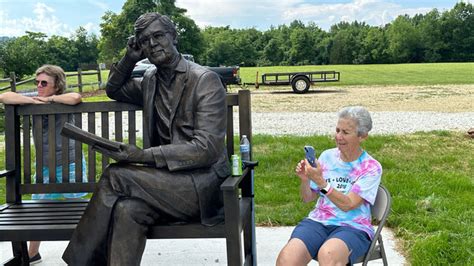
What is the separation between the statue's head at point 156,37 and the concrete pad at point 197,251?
4.95 feet

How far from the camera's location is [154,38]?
3182mm

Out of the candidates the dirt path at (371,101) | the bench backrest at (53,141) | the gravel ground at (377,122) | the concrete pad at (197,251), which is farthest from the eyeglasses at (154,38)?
the dirt path at (371,101)

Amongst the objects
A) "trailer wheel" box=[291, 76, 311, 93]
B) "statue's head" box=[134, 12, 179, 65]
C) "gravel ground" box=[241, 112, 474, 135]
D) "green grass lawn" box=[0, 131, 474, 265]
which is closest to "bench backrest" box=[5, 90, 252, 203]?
"statue's head" box=[134, 12, 179, 65]

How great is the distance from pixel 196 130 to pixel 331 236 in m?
0.87

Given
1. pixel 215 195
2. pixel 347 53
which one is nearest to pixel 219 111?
pixel 215 195

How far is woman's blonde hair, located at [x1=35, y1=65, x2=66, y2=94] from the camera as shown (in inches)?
159

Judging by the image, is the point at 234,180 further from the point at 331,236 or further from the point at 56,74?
the point at 56,74

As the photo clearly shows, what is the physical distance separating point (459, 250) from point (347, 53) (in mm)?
79305

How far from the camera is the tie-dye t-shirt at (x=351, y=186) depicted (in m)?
3.05

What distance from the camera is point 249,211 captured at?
12.1 feet

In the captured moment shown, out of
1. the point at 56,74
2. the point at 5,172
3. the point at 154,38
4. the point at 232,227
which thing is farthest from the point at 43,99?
the point at 232,227

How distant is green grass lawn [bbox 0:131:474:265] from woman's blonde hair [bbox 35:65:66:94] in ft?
6.34

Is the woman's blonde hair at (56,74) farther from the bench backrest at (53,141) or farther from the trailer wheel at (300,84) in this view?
the trailer wheel at (300,84)

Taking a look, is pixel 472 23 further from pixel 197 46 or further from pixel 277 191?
pixel 277 191
